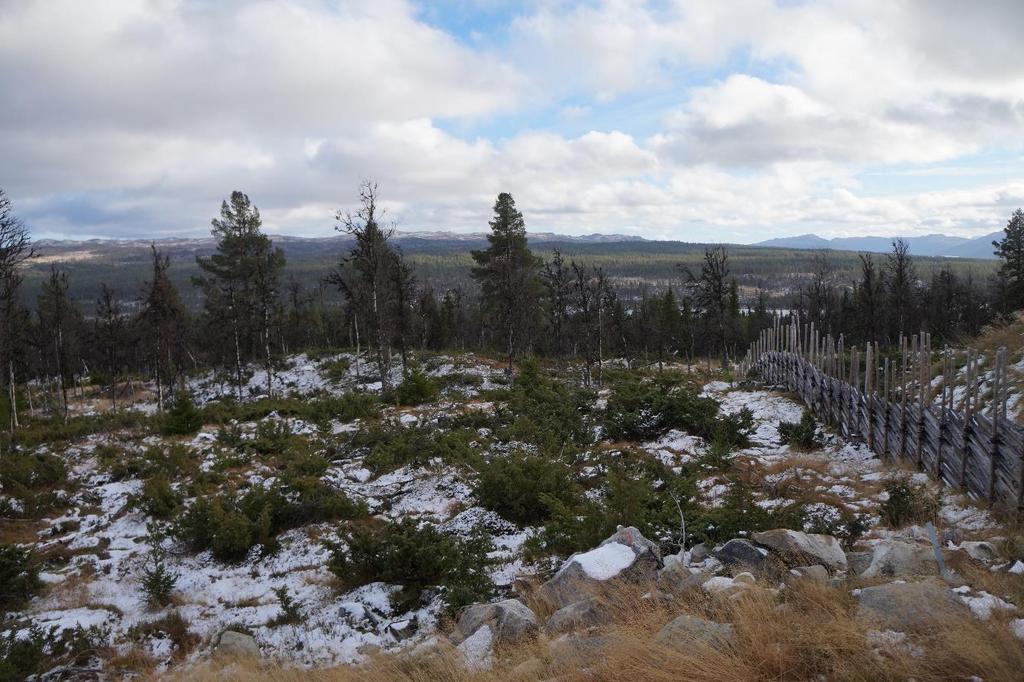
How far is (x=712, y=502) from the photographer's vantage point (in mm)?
8828

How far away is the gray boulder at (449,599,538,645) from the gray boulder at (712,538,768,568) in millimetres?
2003

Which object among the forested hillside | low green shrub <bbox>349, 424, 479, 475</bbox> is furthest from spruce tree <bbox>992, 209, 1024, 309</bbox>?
low green shrub <bbox>349, 424, 479, 475</bbox>

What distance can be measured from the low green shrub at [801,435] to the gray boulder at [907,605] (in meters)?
8.60

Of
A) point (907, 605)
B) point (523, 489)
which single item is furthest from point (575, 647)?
point (523, 489)

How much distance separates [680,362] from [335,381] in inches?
1120

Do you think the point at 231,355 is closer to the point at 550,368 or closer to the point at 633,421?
the point at 550,368

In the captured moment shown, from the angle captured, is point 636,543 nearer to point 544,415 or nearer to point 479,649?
point 479,649

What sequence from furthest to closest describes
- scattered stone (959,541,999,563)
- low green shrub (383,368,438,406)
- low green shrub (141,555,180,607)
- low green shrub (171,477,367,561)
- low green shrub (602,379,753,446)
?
1. low green shrub (383,368,438,406)
2. low green shrub (602,379,753,446)
3. low green shrub (171,477,367,561)
4. low green shrub (141,555,180,607)
5. scattered stone (959,541,999,563)

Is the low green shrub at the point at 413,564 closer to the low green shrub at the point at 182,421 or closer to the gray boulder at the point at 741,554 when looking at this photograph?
the gray boulder at the point at 741,554

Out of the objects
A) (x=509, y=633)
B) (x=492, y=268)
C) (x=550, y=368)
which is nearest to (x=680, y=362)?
(x=550, y=368)

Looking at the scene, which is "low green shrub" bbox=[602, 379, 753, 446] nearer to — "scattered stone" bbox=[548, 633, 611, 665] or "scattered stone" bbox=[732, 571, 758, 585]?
"scattered stone" bbox=[732, 571, 758, 585]

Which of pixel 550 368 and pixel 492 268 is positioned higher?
pixel 492 268

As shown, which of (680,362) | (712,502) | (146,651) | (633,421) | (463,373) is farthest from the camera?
(680,362)

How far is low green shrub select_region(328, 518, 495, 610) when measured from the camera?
6363mm
